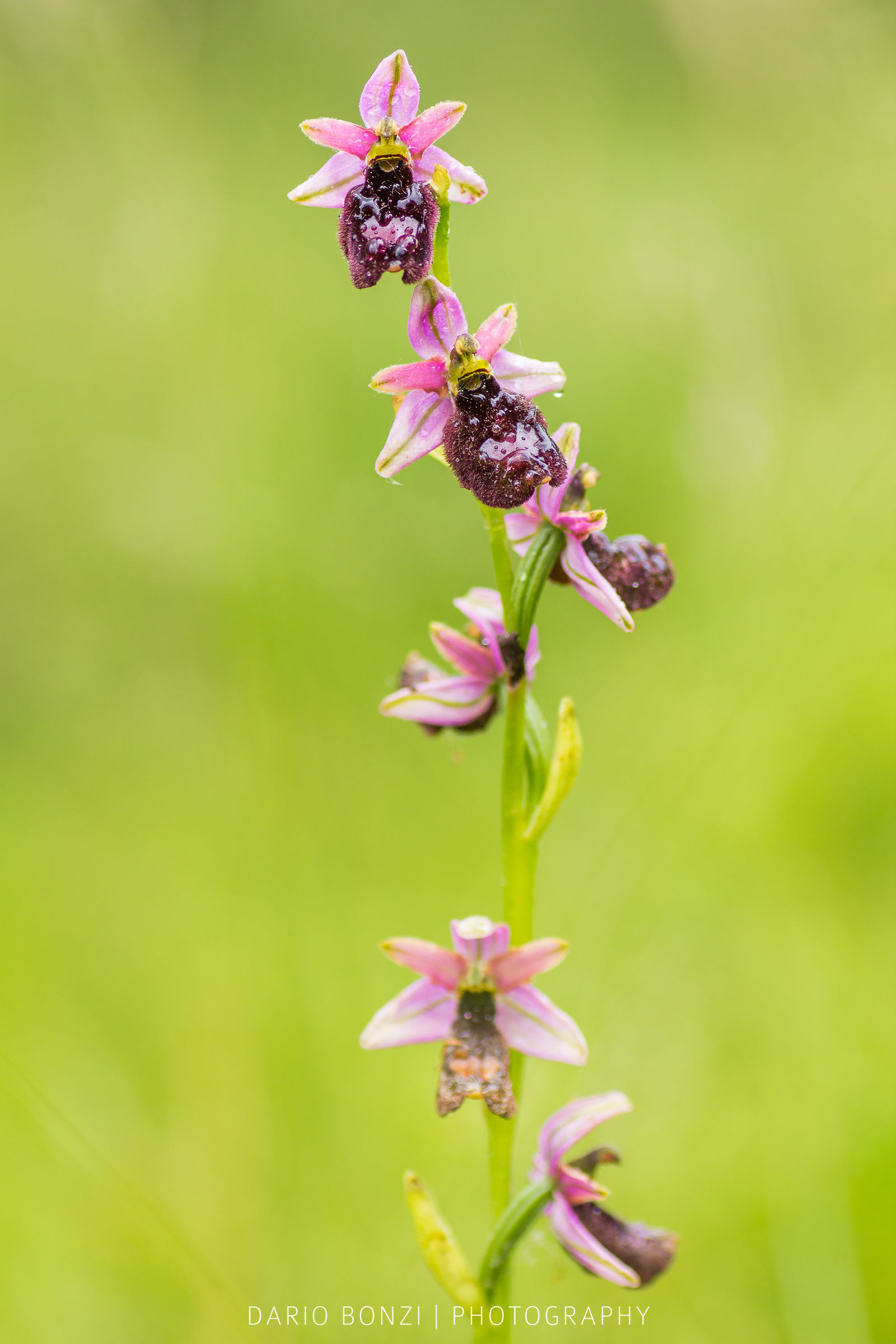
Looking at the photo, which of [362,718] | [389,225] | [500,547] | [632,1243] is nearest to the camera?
[389,225]

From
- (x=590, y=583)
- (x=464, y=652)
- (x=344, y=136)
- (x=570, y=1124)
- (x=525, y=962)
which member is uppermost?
(x=344, y=136)

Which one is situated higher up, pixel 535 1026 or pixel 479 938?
pixel 479 938

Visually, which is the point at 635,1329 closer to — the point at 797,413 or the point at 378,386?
the point at 378,386

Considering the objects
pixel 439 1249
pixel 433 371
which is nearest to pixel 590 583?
pixel 433 371

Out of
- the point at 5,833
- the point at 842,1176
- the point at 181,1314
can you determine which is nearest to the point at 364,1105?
the point at 181,1314

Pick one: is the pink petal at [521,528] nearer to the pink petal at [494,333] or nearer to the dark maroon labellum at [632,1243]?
the pink petal at [494,333]

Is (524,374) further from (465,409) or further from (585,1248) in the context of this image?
(585,1248)

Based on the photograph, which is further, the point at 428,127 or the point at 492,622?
the point at 492,622
